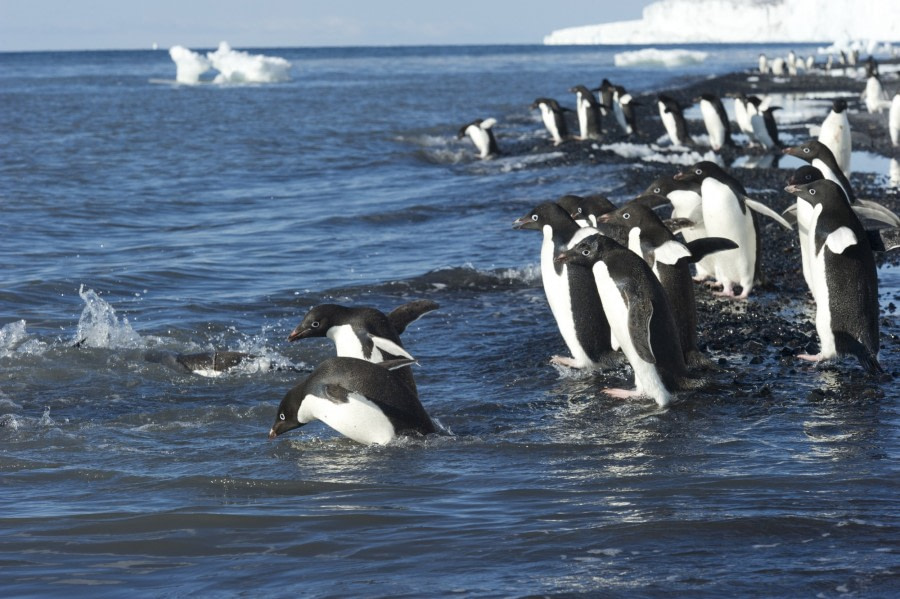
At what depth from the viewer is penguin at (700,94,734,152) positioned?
20281 millimetres

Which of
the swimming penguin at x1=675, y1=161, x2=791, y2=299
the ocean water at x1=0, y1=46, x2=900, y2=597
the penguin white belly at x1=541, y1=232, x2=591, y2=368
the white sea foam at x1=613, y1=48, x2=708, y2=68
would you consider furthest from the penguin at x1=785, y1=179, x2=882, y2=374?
the white sea foam at x1=613, y1=48, x2=708, y2=68

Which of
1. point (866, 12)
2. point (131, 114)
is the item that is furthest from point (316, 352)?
point (866, 12)

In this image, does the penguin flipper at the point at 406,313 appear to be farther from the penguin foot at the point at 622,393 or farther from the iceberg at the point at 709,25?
the iceberg at the point at 709,25

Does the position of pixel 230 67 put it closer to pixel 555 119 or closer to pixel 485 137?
pixel 555 119

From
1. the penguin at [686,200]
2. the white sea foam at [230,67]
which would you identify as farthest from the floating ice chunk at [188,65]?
the penguin at [686,200]

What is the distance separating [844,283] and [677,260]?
2.99 ft

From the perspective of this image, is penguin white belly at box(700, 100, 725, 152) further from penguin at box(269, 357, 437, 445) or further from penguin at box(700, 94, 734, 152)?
penguin at box(269, 357, 437, 445)

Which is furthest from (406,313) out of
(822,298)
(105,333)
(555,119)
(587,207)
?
(555,119)

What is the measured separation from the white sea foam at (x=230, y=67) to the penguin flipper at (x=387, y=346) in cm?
4947

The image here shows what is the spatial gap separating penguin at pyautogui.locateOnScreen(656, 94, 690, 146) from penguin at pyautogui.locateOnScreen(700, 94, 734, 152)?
1.36 feet

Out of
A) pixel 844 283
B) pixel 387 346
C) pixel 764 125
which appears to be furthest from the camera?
pixel 764 125

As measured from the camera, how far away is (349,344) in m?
6.11

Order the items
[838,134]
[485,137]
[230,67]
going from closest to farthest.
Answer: [838,134], [485,137], [230,67]

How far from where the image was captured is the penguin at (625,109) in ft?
79.7
